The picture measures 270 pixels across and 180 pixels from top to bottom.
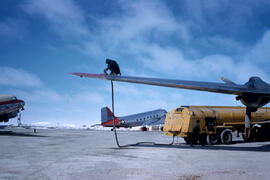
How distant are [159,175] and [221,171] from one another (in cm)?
227

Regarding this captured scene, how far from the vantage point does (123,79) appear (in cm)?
1251

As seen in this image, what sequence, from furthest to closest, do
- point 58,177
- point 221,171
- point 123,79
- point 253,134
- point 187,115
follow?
point 253,134, point 187,115, point 123,79, point 221,171, point 58,177

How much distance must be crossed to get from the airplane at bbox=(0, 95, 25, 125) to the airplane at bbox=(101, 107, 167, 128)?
21680 mm

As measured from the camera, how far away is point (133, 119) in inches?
2266

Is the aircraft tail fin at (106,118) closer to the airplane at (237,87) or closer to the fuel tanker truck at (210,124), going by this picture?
the fuel tanker truck at (210,124)

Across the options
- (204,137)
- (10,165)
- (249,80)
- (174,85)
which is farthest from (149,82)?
(204,137)

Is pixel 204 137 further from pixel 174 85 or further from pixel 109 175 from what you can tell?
pixel 109 175

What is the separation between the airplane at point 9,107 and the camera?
117 feet

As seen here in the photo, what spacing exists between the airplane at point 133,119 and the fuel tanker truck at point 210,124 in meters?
33.9

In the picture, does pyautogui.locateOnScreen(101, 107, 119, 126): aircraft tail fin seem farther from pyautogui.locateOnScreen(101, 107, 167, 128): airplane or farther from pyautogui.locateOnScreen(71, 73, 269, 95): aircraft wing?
pyautogui.locateOnScreen(71, 73, 269, 95): aircraft wing

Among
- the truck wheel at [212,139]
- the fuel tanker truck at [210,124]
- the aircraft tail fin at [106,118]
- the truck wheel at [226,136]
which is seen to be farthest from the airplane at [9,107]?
the truck wheel at [226,136]

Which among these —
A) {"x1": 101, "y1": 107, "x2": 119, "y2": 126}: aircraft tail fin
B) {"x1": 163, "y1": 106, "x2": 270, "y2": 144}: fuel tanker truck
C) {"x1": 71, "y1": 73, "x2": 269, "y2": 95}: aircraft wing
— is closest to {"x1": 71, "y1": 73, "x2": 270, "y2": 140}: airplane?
{"x1": 71, "y1": 73, "x2": 269, "y2": 95}: aircraft wing

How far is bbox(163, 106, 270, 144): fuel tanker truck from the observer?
19922 mm

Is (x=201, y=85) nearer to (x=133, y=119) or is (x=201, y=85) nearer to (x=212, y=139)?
(x=212, y=139)
